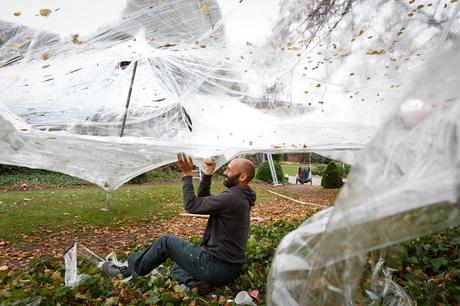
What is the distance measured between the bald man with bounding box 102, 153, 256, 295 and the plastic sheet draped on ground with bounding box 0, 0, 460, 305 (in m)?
0.91

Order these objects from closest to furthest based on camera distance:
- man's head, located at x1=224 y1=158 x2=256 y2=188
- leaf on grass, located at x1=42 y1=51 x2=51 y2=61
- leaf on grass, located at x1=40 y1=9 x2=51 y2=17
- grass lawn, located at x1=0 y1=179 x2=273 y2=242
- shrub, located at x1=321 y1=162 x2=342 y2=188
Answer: man's head, located at x1=224 y1=158 x2=256 y2=188 → leaf on grass, located at x1=40 y1=9 x2=51 y2=17 → leaf on grass, located at x1=42 y1=51 x2=51 y2=61 → grass lawn, located at x1=0 y1=179 x2=273 y2=242 → shrub, located at x1=321 y1=162 x2=342 y2=188

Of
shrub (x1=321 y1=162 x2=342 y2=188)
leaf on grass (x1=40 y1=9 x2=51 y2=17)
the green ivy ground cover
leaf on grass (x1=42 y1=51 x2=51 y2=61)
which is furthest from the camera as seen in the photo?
shrub (x1=321 y1=162 x2=342 y2=188)

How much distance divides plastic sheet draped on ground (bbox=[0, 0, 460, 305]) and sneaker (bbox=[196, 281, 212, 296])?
108 cm

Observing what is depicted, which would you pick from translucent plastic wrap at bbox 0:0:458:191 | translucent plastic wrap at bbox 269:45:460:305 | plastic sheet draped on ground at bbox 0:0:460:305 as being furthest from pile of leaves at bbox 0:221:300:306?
translucent plastic wrap at bbox 269:45:460:305

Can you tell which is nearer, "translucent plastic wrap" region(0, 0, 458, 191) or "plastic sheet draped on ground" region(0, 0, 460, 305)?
"plastic sheet draped on ground" region(0, 0, 460, 305)

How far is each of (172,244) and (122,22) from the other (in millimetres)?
1955

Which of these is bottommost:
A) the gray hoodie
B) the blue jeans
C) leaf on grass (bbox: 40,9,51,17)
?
the blue jeans

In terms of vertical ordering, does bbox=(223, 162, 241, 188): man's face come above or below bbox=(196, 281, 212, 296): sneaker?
above

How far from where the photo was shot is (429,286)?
233 cm

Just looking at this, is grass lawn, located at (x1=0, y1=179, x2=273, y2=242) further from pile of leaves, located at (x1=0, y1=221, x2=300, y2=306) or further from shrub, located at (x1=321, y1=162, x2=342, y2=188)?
shrub, located at (x1=321, y1=162, x2=342, y2=188)

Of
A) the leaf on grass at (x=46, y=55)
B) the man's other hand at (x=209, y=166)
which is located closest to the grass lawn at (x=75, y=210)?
the leaf on grass at (x=46, y=55)

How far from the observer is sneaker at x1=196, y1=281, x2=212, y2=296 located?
2.56 metres

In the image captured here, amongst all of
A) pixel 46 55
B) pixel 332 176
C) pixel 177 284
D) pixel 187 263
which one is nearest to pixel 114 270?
pixel 177 284

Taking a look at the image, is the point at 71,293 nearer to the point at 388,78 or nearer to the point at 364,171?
the point at 364,171
